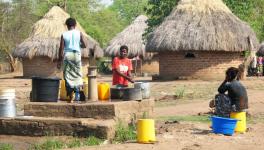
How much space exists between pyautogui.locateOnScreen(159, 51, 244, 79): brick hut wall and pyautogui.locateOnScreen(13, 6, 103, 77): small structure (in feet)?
17.5

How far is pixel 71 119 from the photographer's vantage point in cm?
753

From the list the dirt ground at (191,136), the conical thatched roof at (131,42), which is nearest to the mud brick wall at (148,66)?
the conical thatched roof at (131,42)

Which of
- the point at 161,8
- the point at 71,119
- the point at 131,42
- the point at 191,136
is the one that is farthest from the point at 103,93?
the point at 131,42

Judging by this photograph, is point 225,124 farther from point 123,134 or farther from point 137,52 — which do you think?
point 137,52

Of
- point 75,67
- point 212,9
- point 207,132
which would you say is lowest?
point 207,132

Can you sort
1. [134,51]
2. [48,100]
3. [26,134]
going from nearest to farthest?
[26,134] < [48,100] < [134,51]

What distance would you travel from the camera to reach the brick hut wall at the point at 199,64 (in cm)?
2130

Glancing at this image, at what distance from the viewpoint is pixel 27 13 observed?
3759cm

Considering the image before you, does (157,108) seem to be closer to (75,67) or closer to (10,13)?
(75,67)

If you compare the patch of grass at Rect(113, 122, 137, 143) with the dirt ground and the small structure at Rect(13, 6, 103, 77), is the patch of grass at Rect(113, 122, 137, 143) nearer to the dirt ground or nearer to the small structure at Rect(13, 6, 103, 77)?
the dirt ground

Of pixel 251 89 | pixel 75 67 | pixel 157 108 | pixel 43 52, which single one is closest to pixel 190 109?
pixel 157 108

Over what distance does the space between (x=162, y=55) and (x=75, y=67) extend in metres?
14.3

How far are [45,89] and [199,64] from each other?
545 inches

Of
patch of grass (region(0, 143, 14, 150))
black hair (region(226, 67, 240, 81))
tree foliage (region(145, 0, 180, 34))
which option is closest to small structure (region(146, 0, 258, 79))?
tree foliage (region(145, 0, 180, 34))
